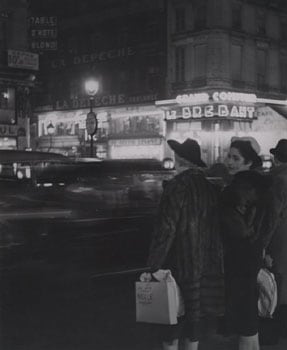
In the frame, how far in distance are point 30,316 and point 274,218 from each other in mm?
3453

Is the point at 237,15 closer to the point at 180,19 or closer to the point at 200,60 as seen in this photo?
the point at 180,19

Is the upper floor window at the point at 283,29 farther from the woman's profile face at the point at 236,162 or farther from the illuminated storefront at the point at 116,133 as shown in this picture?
the woman's profile face at the point at 236,162

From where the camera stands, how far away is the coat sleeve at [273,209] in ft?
16.2

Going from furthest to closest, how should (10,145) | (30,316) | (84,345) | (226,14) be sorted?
(226,14) → (10,145) → (30,316) → (84,345)

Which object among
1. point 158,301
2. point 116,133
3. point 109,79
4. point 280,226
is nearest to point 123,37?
point 109,79

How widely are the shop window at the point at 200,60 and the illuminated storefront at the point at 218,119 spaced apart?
1.75 metres

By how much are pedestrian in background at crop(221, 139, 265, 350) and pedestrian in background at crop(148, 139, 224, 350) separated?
8cm

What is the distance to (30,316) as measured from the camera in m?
7.23

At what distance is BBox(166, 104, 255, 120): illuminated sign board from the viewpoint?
36.5 m

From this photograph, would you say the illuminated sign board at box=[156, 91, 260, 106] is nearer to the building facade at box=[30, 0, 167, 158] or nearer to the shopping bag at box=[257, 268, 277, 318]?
the building facade at box=[30, 0, 167, 158]

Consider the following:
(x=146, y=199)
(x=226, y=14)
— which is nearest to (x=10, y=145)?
(x=226, y=14)

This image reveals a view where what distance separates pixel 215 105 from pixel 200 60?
333 centimetres

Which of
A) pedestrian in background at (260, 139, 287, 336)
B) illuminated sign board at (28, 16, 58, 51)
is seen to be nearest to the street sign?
illuminated sign board at (28, 16, 58, 51)

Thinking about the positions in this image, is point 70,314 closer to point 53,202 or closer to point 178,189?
point 53,202
